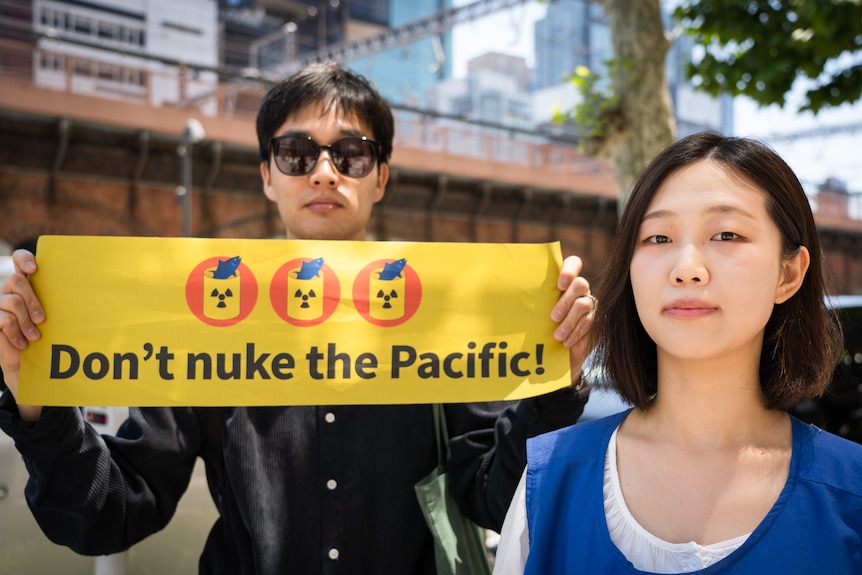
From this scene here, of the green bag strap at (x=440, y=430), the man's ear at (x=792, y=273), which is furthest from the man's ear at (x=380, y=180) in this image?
the man's ear at (x=792, y=273)

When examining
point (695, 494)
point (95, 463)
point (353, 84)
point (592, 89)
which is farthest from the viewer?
point (592, 89)

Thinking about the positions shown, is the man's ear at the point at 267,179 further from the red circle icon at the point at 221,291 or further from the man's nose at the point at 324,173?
the red circle icon at the point at 221,291

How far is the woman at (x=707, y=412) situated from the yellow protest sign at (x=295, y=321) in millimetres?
461

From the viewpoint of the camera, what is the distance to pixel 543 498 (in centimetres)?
149

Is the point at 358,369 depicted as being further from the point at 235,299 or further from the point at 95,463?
the point at 95,463

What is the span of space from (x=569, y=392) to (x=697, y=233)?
2.05ft

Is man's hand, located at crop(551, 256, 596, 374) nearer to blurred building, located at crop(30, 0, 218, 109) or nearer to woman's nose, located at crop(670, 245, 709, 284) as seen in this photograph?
woman's nose, located at crop(670, 245, 709, 284)

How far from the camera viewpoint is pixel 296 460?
202 centimetres

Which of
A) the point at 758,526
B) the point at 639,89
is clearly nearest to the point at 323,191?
the point at 758,526

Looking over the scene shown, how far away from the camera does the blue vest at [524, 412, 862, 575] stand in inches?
49.9

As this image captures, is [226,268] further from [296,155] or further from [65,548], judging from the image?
[65,548]

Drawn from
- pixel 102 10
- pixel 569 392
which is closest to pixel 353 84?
pixel 569 392

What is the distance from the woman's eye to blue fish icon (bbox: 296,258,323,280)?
1013 mm

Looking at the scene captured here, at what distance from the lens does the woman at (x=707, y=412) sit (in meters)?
1.36
